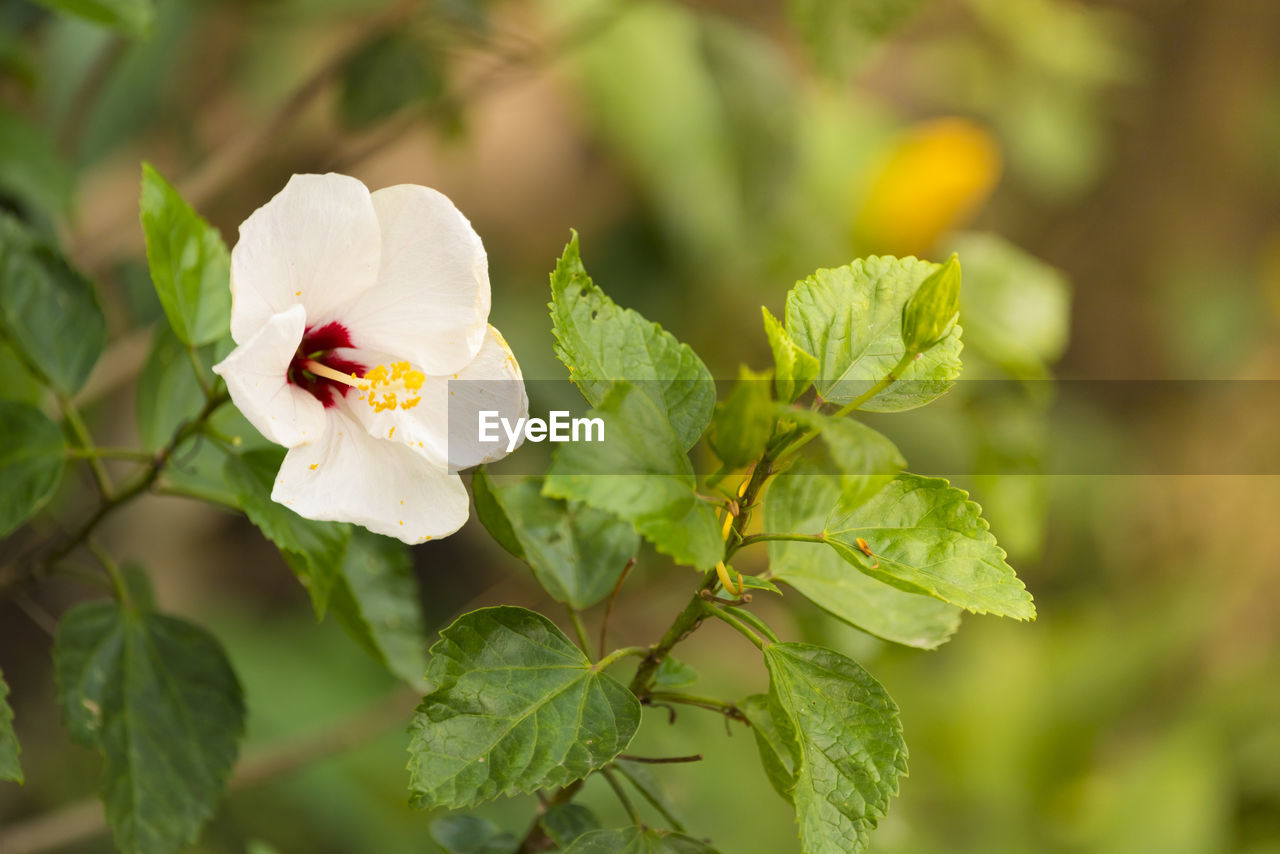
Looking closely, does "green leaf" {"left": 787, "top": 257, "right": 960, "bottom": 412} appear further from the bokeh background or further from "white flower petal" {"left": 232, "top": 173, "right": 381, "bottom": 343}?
the bokeh background

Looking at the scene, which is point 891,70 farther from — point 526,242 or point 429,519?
point 429,519

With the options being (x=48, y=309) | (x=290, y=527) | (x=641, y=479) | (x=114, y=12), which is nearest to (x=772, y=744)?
(x=641, y=479)

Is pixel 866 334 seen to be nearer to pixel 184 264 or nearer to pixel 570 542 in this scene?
pixel 570 542

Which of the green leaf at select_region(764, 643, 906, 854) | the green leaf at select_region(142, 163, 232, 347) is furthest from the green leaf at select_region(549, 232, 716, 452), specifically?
the green leaf at select_region(142, 163, 232, 347)

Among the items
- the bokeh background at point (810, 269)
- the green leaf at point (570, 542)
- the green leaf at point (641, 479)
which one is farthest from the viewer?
the bokeh background at point (810, 269)

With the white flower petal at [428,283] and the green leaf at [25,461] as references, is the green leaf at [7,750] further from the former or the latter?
the white flower petal at [428,283]

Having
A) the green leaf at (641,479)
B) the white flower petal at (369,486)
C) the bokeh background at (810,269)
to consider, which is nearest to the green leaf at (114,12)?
the bokeh background at (810,269)
